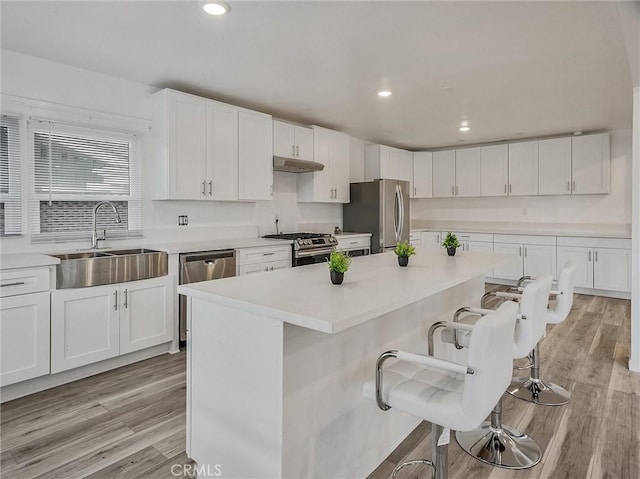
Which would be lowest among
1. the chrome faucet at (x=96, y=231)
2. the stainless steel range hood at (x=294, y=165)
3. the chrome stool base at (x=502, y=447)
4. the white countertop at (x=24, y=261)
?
the chrome stool base at (x=502, y=447)

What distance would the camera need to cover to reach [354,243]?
5523 mm

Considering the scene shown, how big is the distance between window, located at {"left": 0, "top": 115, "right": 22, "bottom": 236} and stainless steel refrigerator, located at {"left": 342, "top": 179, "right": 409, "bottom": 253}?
411 centimetres

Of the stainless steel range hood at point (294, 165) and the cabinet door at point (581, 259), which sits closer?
the stainless steel range hood at point (294, 165)

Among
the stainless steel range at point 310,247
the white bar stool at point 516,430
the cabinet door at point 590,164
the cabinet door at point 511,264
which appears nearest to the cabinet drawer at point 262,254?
the stainless steel range at point 310,247

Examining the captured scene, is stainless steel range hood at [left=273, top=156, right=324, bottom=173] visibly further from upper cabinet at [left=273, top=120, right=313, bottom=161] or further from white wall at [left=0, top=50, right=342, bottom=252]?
white wall at [left=0, top=50, right=342, bottom=252]

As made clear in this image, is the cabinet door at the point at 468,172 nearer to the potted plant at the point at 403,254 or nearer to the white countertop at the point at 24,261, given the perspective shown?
the potted plant at the point at 403,254

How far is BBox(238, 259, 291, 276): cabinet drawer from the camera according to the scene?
12.9ft

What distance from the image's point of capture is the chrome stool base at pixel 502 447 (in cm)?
203

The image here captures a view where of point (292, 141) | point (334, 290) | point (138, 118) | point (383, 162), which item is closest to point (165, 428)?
point (334, 290)

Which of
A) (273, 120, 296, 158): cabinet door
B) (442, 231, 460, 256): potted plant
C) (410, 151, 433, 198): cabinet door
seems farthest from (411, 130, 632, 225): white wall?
(442, 231, 460, 256): potted plant

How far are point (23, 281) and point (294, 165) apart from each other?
291 centimetres

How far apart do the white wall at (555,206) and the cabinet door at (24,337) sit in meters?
6.66

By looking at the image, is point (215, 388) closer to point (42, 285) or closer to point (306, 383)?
point (306, 383)

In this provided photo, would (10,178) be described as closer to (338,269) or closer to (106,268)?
(106,268)
